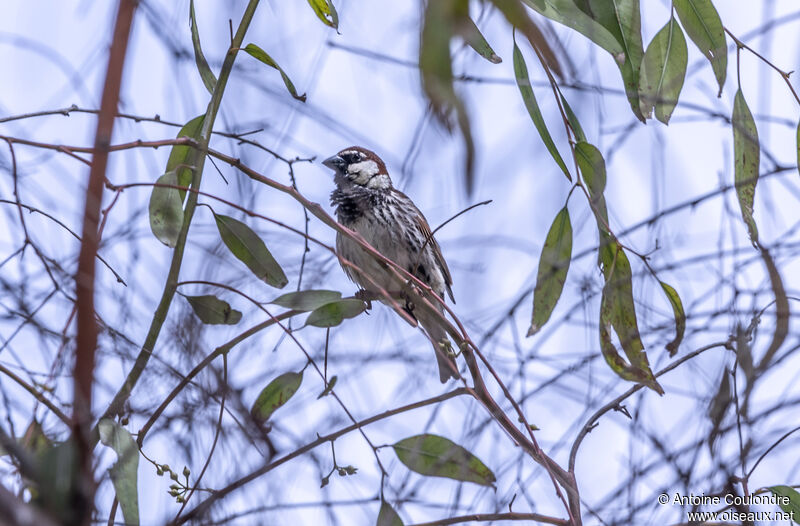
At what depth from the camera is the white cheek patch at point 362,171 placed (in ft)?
11.2

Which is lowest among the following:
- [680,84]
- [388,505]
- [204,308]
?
[388,505]

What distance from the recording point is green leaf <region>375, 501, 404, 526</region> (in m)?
1.71

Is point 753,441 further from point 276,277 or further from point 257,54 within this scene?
point 257,54

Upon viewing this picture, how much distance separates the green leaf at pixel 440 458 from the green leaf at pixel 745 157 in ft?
2.34

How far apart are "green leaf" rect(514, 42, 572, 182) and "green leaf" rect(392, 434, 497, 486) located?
0.60 metres

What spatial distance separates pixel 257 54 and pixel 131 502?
963mm

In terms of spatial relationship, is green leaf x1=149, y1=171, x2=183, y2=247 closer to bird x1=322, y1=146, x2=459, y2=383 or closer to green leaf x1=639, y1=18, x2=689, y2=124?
green leaf x1=639, y1=18, x2=689, y2=124

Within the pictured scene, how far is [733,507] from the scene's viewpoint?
1.59m

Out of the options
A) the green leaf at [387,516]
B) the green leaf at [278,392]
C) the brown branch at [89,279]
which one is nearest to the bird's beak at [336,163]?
the green leaf at [278,392]

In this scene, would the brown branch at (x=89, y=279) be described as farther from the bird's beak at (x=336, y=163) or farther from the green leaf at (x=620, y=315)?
the bird's beak at (x=336, y=163)

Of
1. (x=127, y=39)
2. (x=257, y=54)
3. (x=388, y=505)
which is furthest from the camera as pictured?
(x=257, y=54)

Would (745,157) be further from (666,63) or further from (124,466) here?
(124,466)

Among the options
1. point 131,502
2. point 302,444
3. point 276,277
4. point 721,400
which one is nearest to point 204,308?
point 276,277

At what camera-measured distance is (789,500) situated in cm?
180
